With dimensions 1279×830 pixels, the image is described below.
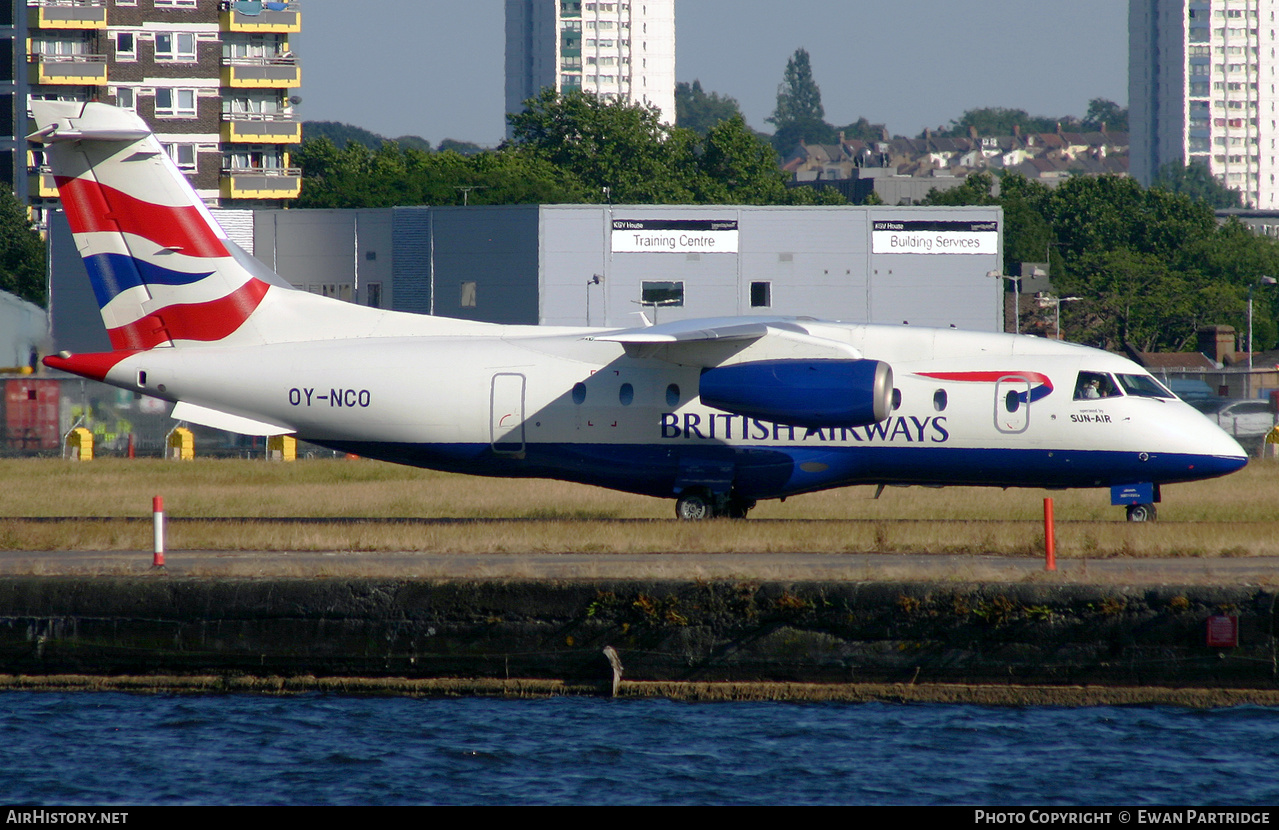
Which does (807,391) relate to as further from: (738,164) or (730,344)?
(738,164)

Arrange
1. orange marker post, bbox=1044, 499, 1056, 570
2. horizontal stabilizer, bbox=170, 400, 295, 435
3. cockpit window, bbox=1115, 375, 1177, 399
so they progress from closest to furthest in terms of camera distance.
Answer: orange marker post, bbox=1044, 499, 1056, 570, cockpit window, bbox=1115, 375, 1177, 399, horizontal stabilizer, bbox=170, 400, 295, 435

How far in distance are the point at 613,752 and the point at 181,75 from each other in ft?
324

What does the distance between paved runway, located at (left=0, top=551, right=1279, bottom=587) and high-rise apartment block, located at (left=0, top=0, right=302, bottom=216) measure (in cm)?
8848

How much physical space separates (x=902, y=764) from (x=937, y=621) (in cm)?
263

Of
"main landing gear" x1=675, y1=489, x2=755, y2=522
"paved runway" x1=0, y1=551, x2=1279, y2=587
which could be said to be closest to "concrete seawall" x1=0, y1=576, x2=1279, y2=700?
"paved runway" x1=0, y1=551, x2=1279, y2=587

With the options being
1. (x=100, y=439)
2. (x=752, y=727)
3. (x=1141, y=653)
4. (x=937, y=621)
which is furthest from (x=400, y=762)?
(x=100, y=439)

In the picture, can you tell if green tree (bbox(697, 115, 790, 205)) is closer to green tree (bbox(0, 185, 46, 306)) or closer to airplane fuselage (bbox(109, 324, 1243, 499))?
green tree (bbox(0, 185, 46, 306))

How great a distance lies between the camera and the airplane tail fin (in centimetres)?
2727

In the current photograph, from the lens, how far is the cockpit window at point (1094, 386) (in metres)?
26.2

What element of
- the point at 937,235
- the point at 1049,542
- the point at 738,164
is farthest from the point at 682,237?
the point at 738,164

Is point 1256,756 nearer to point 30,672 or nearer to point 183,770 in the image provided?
point 183,770

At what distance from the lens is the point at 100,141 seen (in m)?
27.2

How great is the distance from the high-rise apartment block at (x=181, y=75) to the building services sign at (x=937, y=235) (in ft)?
189

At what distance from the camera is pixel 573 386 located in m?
27.0
